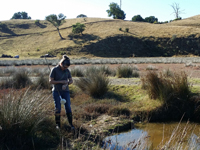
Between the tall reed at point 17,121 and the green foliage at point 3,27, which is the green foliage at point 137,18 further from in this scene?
the tall reed at point 17,121

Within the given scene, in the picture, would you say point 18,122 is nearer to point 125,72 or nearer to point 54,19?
point 125,72

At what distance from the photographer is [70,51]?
214 ft

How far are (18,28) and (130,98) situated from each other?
9309 centimetres

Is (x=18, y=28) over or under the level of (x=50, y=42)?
over

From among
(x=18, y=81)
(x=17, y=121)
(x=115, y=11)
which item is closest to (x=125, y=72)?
(x=18, y=81)

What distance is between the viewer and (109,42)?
6794cm

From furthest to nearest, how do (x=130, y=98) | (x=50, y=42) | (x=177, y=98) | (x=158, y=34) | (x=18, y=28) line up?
(x=18, y=28)
(x=50, y=42)
(x=158, y=34)
(x=130, y=98)
(x=177, y=98)

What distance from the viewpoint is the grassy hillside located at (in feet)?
204

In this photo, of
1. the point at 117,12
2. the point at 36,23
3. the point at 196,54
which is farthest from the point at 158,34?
the point at 36,23

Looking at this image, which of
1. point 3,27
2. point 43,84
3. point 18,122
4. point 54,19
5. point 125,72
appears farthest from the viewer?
point 3,27

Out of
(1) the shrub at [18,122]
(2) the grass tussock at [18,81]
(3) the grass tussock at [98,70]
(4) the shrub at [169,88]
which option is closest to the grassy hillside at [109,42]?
(3) the grass tussock at [98,70]

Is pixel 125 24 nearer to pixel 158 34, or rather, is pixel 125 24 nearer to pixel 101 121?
pixel 158 34

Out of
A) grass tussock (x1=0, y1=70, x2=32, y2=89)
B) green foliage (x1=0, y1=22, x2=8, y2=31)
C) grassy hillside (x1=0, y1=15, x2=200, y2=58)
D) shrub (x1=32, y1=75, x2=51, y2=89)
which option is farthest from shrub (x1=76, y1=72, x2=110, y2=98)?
green foliage (x1=0, y1=22, x2=8, y2=31)

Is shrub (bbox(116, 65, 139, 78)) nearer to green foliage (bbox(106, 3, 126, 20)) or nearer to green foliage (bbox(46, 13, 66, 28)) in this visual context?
green foliage (bbox(46, 13, 66, 28))
